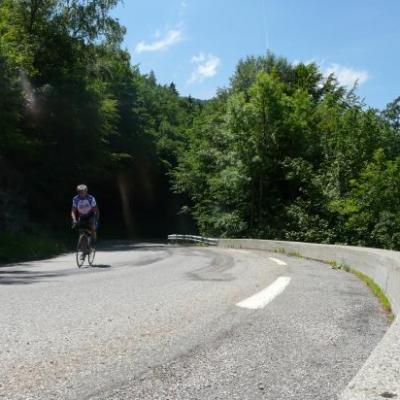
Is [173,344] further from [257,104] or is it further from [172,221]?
[172,221]

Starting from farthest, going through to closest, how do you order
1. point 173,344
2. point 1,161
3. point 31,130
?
point 31,130
point 1,161
point 173,344

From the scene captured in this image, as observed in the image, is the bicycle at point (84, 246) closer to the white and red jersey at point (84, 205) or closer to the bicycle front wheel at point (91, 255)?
the bicycle front wheel at point (91, 255)

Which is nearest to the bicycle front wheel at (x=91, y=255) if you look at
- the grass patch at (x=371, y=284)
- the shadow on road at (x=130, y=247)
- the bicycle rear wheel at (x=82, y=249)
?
the bicycle rear wheel at (x=82, y=249)

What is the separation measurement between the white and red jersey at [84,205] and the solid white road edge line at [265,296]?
519 cm

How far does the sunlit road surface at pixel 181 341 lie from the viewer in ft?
9.31

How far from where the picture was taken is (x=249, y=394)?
8.99ft

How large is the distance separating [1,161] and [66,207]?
34.4ft

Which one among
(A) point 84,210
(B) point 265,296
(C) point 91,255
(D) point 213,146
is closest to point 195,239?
(D) point 213,146

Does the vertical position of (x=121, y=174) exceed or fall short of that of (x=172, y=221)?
it exceeds it

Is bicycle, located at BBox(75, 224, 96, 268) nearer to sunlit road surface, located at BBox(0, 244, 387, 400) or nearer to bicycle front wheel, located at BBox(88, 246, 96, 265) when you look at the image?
bicycle front wheel, located at BBox(88, 246, 96, 265)

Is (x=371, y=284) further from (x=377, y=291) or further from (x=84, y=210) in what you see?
(x=84, y=210)

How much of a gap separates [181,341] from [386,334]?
1.46m

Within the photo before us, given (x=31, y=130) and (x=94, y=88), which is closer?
(x=31, y=130)

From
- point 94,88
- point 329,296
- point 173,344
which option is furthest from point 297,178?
point 173,344
